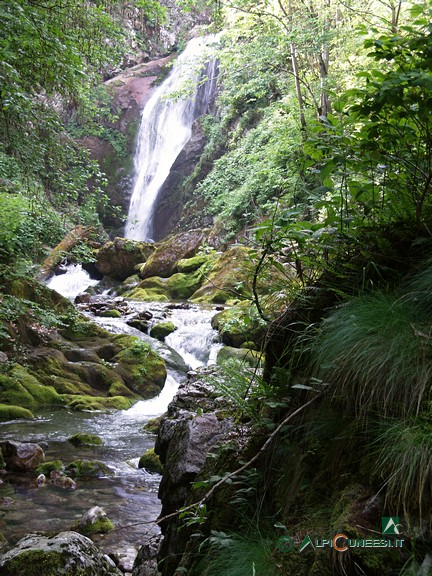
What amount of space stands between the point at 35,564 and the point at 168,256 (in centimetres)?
1912

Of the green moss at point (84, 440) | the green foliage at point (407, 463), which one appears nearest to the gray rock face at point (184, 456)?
the green foliage at point (407, 463)

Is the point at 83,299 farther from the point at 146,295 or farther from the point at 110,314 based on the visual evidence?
the point at 110,314

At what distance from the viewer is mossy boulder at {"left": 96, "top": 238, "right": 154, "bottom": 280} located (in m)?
23.2

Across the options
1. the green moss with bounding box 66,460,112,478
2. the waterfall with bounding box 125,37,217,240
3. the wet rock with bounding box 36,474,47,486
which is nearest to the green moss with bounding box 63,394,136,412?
the green moss with bounding box 66,460,112,478

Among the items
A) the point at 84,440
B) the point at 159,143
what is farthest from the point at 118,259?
the point at 84,440

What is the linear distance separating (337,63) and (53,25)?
43.0 feet

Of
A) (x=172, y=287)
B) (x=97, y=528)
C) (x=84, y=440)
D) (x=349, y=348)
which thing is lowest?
(x=84, y=440)

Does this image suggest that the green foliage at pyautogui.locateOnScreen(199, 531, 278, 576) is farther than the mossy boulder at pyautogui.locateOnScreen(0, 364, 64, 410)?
No

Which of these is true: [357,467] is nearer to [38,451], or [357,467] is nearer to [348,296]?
[348,296]

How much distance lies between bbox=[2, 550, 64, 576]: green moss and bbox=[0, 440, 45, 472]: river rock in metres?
3.67

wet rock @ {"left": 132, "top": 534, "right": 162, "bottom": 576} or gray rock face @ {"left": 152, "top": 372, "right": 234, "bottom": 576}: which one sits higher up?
gray rock face @ {"left": 152, "top": 372, "right": 234, "bottom": 576}

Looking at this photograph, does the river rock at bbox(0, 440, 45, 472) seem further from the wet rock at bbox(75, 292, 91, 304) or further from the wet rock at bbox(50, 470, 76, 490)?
the wet rock at bbox(75, 292, 91, 304)

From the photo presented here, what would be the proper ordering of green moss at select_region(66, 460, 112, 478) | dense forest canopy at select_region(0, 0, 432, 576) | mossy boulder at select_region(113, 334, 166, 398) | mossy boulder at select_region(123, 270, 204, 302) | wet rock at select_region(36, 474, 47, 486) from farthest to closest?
mossy boulder at select_region(123, 270, 204, 302) < mossy boulder at select_region(113, 334, 166, 398) < green moss at select_region(66, 460, 112, 478) < wet rock at select_region(36, 474, 47, 486) < dense forest canopy at select_region(0, 0, 432, 576)

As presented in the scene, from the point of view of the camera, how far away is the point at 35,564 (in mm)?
3445
